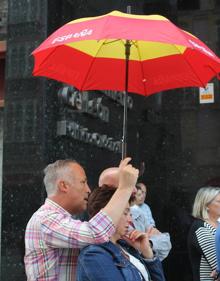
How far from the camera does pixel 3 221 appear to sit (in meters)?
5.85

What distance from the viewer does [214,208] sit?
480cm

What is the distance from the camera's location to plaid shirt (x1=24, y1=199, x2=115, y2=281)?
2566 millimetres

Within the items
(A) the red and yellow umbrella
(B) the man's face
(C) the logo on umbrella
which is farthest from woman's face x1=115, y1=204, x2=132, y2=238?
(A) the red and yellow umbrella

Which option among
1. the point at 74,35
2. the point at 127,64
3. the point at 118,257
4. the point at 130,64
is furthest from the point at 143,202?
the point at 118,257

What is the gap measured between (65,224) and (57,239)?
82 mm

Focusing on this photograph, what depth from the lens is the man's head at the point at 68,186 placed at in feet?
9.48

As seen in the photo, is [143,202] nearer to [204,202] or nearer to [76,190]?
[204,202]

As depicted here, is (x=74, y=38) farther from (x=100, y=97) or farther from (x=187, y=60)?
(x=100, y=97)

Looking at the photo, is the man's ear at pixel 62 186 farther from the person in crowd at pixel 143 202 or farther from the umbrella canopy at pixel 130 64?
the person in crowd at pixel 143 202

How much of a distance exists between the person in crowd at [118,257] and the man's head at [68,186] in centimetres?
12

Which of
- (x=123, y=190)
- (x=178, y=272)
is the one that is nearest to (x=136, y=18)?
(x=123, y=190)

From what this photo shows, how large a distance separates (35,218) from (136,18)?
1412mm

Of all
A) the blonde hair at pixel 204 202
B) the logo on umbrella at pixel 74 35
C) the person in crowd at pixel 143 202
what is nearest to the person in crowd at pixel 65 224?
the logo on umbrella at pixel 74 35

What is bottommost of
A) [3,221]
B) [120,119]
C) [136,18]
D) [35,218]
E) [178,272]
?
[178,272]
